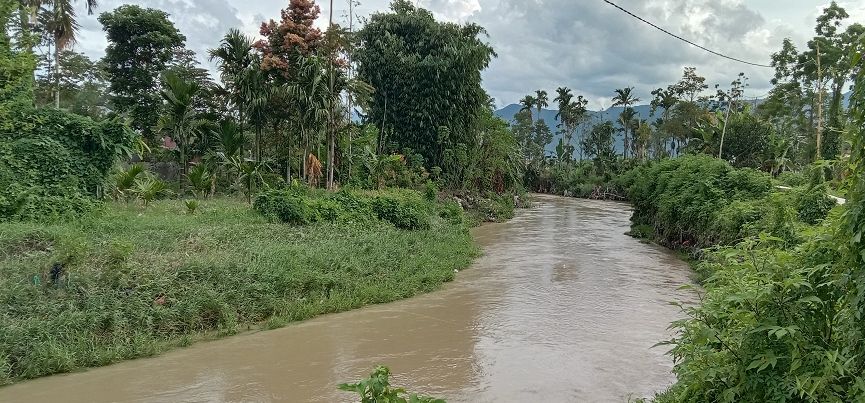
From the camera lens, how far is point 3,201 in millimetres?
9938

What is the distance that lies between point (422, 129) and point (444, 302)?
1654 centimetres

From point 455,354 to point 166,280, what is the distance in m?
4.43

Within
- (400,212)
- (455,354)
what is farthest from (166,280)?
(400,212)

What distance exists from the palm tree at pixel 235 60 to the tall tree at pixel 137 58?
6.87 meters

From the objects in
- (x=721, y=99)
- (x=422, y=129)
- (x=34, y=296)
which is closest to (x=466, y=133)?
(x=422, y=129)

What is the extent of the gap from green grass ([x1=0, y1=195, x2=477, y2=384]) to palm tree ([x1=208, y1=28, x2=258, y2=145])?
18.5 ft

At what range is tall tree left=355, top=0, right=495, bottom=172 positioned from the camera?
25.5m

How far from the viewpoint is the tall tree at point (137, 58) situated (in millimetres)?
22234

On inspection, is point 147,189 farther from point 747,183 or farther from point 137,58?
point 747,183

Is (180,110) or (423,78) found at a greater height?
(423,78)

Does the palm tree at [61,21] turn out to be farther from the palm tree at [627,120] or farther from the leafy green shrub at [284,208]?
the palm tree at [627,120]

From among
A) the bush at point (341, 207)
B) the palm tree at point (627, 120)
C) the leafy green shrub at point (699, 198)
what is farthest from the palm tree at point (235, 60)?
the palm tree at point (627, 120)

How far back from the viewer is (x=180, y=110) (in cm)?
1838

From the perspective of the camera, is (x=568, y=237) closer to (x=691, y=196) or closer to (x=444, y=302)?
(x=691, y=196)
